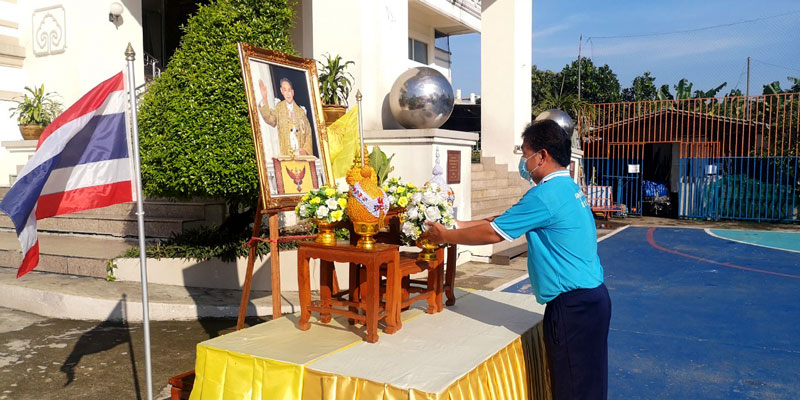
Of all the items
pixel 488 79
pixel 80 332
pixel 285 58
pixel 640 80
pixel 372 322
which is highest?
pixel 640 80

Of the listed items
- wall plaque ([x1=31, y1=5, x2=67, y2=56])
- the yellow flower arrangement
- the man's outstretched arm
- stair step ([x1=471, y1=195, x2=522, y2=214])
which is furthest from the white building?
the man's outstretched arm

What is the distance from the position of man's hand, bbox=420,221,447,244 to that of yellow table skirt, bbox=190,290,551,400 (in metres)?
0.59

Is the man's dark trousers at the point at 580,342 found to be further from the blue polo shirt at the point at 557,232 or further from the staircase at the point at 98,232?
the staircase at the point at 98,232

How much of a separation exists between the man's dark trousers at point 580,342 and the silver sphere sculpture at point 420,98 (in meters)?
5.97

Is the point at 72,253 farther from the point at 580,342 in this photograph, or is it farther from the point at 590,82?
the point at 590,82

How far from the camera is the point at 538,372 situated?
3.60 metres

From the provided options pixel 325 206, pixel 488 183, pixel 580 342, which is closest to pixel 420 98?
pixel 488 183

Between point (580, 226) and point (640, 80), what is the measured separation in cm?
4532

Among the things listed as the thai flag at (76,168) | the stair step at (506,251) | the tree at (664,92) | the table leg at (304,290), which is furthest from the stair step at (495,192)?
the tree at (664,92)

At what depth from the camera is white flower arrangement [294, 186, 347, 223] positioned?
350 cm

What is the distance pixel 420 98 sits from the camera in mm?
8523

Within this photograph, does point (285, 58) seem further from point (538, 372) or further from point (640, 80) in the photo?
point (640, 80)

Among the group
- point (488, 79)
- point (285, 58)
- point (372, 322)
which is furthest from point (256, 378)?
point (488, 79)

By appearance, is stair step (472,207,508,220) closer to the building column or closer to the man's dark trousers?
the building column
